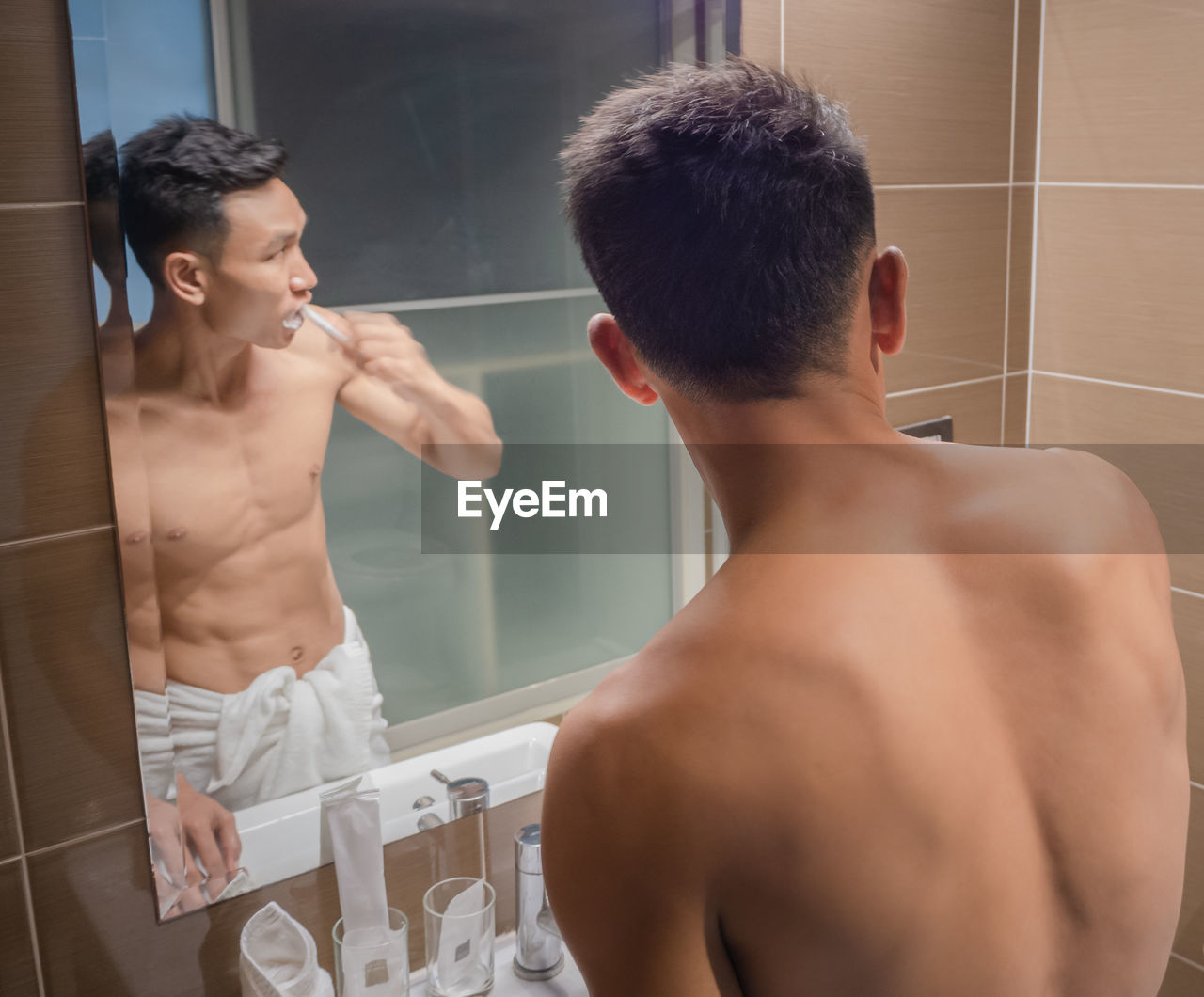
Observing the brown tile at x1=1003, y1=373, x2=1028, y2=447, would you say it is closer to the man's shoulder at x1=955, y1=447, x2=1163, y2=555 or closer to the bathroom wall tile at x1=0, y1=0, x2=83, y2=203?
the man's shoulder at x1=955, y1=447, x2=1163, y2=555

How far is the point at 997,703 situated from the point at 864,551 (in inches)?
5.2

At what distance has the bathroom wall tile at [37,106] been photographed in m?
0.93

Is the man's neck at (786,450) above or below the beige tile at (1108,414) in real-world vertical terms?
above

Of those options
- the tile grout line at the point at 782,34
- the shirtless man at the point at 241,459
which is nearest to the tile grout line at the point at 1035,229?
the tile grout line at the point at 782,34

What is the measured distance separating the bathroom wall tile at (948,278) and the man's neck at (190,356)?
0.95 metres

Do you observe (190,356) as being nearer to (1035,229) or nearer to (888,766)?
(888,766)

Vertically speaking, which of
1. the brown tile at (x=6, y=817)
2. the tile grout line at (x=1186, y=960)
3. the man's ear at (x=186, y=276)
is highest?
the man's ear at (x=186, y=276)

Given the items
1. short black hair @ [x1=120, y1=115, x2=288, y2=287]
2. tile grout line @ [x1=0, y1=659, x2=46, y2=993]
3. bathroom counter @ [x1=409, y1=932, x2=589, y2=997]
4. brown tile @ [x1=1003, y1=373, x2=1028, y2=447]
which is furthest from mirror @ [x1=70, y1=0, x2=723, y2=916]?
brown tile @ [x1=1003, y1=373, x2=1028, y2=447]

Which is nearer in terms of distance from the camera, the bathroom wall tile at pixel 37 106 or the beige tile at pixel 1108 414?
the bathroom wall tile at pixel 37 106

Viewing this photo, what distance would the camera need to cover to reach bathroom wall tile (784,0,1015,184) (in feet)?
4.89

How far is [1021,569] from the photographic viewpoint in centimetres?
69

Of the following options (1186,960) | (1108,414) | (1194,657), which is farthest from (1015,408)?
(1186,960)

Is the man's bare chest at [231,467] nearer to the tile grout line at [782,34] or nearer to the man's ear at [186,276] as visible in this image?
the man's ear at [186,276]

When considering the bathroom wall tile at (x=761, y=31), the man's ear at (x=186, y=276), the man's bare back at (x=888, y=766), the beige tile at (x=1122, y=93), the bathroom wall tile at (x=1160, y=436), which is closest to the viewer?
the man's bare back at (x=888, y=766)
